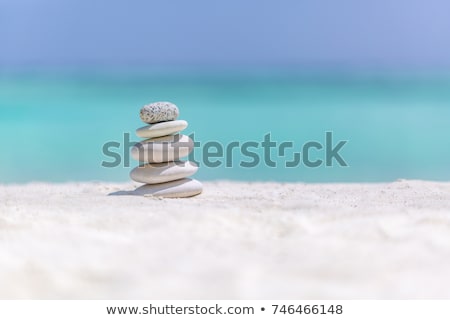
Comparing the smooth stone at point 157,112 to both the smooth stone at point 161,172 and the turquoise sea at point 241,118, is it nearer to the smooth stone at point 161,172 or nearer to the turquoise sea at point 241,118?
the smooth stone at point 161,172

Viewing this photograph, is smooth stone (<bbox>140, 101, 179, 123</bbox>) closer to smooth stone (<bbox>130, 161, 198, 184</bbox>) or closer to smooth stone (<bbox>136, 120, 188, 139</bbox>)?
smooth stone (<bbox>136, 120, 188, 139</bbox>)

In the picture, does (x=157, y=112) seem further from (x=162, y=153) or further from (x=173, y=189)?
(x=173, y=189)

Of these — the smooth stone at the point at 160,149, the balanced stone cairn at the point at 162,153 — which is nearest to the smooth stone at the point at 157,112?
the balanced stone cairn at the point at 162,153

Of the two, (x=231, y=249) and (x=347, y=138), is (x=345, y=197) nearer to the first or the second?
(x=231, y=249)

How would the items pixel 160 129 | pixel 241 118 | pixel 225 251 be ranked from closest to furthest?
pixel 225 251 < pixel 160 129 < pixel 241 118

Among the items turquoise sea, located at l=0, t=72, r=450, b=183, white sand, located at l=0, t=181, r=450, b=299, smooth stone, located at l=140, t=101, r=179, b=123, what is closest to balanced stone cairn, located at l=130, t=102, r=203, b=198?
smooth stone, located at l=140, t=101, r=179, b=123

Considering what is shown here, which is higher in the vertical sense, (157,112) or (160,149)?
(157,112)

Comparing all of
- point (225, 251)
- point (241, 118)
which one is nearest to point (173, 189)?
point (225, 251)
